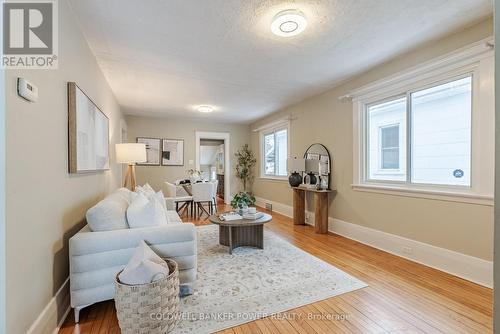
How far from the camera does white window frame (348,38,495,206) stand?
217 centimetres

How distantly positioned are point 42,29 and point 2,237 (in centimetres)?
141

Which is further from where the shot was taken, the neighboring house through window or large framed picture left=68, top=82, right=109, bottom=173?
the neighboring house through window

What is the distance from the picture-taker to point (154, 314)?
151 centimetres

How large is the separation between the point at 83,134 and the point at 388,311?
120 inches

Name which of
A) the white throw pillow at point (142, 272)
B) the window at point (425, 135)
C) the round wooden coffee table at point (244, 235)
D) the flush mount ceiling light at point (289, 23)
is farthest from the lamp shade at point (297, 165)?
the white throw pillow at point (142, 272)

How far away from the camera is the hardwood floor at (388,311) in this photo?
1658 mm

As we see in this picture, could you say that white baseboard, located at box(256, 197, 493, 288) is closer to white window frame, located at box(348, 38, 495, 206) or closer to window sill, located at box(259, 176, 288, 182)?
white window frame, located at box(348, 38, 495, 206)

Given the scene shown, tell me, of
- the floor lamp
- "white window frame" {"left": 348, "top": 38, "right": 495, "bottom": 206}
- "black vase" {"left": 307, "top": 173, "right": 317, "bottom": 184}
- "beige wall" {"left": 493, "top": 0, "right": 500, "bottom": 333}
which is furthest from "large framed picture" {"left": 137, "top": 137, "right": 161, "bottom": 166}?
"beige wall" {"left": 493, "top": 0, "right": 500, "bottom": 333}

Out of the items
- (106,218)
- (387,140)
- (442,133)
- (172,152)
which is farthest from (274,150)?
(106,218)

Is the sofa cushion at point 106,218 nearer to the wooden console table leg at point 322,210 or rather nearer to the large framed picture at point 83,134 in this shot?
the large framed picture at point 83,134

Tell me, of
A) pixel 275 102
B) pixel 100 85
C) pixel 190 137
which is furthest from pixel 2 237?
pixel 190 137

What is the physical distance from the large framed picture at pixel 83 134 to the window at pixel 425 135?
3573 millimetres

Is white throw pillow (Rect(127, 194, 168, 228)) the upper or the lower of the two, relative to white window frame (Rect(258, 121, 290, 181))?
lower

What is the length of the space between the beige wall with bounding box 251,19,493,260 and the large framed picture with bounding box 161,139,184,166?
315 cm
